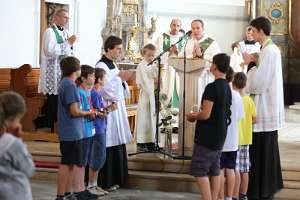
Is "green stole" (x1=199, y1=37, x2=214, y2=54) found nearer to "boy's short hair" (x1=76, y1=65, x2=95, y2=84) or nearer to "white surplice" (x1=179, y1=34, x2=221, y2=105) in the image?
"white surplice" (x1=179, y1=34, x2=221, y2=105)

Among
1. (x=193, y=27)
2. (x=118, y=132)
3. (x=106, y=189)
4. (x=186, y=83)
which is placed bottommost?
(x=106, y=189)

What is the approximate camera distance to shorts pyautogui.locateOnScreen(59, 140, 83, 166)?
5.73 meters

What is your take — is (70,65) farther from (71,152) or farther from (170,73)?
(170,73)

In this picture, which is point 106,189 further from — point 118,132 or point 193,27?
point 193,27

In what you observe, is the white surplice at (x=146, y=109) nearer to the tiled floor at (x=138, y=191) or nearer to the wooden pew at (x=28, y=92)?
the tiled floor at (x=138, y=191)

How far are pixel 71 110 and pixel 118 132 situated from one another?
1162mm

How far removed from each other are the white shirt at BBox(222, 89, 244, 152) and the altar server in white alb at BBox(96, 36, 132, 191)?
1.27 metres

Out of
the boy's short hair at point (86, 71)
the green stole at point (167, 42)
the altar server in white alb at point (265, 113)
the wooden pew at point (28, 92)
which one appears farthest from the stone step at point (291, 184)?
the wooden pew at point (28, 92)

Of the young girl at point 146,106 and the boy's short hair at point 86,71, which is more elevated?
the boy's short hair at point 86,71

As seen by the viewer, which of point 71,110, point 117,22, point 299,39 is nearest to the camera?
point 71,110

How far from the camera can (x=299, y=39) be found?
1488 cm

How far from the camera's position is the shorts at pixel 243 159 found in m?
6.23

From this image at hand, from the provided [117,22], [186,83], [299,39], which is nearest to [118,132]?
[186,83]

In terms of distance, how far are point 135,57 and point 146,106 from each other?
459 cm
